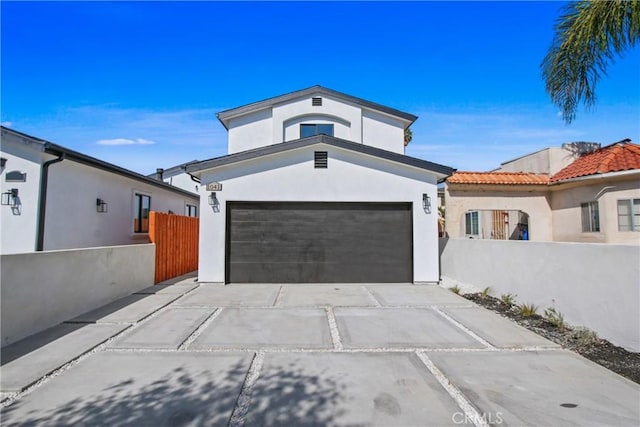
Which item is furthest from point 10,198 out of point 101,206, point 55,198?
point 101,206

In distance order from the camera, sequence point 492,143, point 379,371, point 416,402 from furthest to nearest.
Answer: point 492,143
point 379,371
point 416,402

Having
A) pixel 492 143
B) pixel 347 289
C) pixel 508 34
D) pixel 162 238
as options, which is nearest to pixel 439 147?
pixel 492 143

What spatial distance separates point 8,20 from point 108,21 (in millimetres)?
2052

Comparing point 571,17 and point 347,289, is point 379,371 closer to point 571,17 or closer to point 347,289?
point 347,289

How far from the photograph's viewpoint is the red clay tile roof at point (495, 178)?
11539mm

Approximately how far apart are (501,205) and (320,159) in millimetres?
7263

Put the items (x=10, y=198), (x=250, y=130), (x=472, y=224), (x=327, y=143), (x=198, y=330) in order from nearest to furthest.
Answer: (x=198, y=330)
(x=10, y=198)
(x=327, y=143)
(x=250, y=130)
(x=472, y=224)

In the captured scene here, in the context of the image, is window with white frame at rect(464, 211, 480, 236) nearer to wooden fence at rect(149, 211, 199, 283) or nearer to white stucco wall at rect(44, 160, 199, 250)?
wooden fence at rect(149, 211, 199, 283)

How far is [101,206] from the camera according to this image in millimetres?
9555

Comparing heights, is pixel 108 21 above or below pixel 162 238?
above

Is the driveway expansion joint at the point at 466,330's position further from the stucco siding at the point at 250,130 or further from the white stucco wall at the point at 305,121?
the stucco siding at the point at 250,130

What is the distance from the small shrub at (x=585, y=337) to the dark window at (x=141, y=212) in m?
12.7

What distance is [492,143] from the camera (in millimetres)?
15867

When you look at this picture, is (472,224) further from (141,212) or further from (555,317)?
(141,212)
